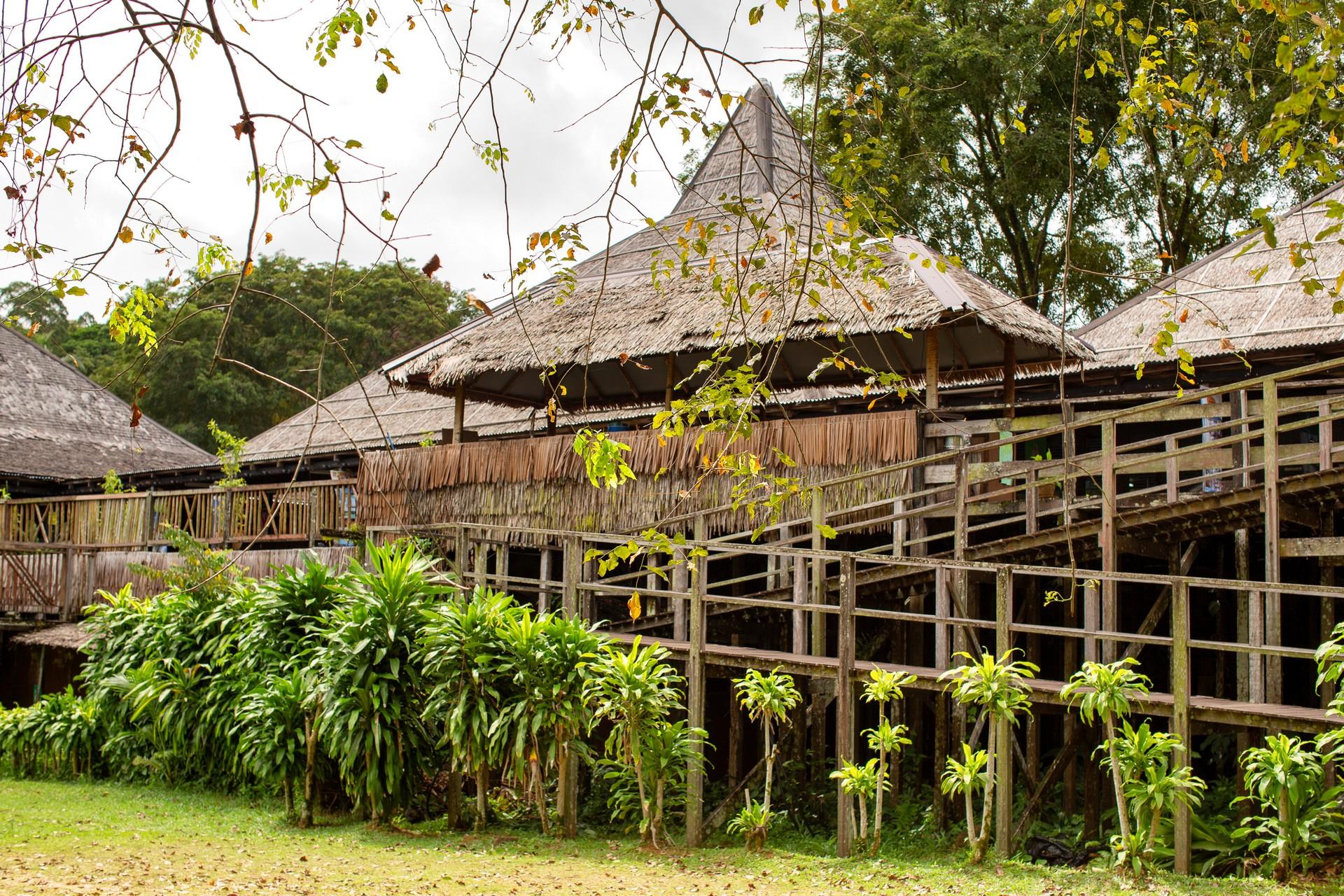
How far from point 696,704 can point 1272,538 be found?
404cm

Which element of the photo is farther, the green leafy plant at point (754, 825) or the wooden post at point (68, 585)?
the wooden post at point (68, 585)

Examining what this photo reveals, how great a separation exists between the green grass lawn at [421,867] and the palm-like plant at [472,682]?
1.91 feet

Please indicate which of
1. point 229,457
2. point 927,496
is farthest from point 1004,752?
point 229,457

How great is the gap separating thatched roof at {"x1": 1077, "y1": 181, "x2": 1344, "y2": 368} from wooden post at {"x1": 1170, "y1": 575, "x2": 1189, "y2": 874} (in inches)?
217

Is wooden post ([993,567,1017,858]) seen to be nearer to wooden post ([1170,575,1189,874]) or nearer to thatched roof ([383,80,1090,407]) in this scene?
wooden post ([1170,575,1189,874])

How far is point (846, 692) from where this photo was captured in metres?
8.52

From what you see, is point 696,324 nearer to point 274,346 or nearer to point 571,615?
point 571,615

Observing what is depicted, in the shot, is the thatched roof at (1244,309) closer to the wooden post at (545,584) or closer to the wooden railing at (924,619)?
the wooden railing at (924,619)

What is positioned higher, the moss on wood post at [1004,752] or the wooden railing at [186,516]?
the wooden railing at [186,516]

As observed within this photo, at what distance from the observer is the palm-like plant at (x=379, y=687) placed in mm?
9031

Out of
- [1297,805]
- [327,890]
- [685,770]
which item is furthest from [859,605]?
[327,890]

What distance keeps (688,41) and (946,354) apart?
9884 millimetres

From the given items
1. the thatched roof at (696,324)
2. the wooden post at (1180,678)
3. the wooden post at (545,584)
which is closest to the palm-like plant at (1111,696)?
the wooden post at (1180,678)

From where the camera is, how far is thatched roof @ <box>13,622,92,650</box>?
14.8 meters
